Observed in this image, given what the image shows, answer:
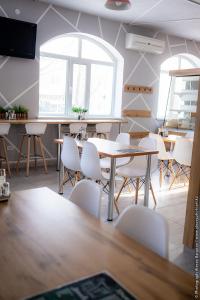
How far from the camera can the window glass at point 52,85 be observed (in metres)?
6.30

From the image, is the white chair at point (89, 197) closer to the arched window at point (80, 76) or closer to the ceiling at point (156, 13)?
the ceiling at point (156, 13)

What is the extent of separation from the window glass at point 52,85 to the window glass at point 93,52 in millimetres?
572

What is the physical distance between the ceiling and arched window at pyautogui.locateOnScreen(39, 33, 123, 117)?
27.0 inches

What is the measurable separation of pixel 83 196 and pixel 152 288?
1023 mm

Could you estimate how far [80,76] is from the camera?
6805 mm

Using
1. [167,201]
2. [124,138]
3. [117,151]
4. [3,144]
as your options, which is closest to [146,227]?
[117,151]

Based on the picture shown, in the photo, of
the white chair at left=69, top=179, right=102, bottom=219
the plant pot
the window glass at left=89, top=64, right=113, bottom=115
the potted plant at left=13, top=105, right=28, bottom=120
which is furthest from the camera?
the window glass at left=89, top=64, right=113, bottom=115

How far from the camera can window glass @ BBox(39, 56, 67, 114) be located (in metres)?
6.30

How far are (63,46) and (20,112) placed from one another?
5.90 ft

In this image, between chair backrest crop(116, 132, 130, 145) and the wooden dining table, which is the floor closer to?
the wooden dining table

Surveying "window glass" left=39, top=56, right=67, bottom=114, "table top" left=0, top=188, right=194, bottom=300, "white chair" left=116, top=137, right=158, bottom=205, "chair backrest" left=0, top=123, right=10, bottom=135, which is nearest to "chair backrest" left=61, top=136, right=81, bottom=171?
"white chair" left=116, top=137, right=158, bottom=205

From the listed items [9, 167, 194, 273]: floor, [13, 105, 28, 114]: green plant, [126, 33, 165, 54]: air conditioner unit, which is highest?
[126, 33, 165, 54]: air conditioner unit

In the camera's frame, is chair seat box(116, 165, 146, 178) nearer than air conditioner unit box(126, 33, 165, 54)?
Yes

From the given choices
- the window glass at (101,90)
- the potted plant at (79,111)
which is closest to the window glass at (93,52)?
the window glass at (101,90)
